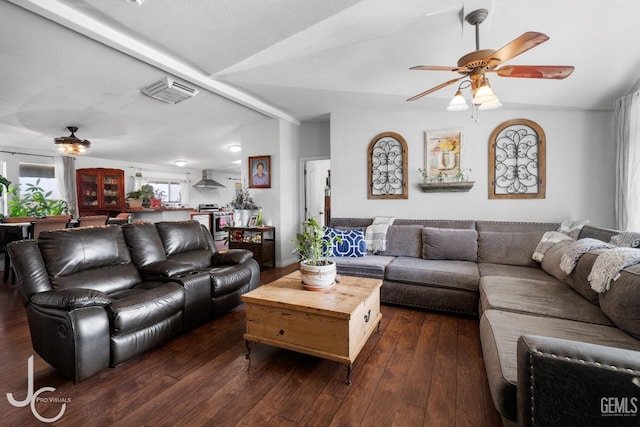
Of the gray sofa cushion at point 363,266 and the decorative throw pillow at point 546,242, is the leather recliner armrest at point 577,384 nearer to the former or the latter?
the gray sofa cushion at point 363,266

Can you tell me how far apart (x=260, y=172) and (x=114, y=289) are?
10.5 feet

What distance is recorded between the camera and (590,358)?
0.94 metres

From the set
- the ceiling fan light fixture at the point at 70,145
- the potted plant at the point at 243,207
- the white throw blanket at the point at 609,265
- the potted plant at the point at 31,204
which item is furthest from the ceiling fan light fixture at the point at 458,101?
the potted plant at the point at 31,204

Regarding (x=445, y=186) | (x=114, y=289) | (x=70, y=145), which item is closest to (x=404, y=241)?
(x=445, y=186)

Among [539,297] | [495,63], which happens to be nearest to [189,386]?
[539,297]

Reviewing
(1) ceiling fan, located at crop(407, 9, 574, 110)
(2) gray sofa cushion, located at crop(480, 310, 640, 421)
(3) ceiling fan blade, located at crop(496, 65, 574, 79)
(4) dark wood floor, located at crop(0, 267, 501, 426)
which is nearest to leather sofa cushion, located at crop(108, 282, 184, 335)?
(4) dark wood floor, located at crop(0, 267, 501, 426)

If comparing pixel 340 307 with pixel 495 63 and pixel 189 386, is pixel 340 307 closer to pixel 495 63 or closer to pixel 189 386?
pixel 189 386

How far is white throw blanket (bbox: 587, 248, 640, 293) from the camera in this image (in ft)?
5.61

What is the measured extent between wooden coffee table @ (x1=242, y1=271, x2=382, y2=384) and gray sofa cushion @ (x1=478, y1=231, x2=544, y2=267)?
1.80 m

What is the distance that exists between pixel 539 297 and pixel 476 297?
0.72 meters

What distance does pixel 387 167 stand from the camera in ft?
14.3

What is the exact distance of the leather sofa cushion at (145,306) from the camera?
1.99m

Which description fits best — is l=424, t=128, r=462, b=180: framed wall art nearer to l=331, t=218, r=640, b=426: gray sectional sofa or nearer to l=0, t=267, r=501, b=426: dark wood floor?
l=331, t=218, r=640, b=426: gray sectional sofa

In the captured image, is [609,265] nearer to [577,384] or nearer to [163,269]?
[577,384]
